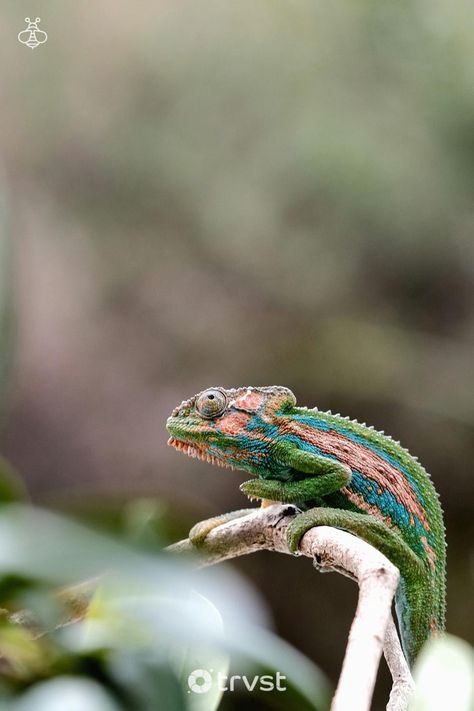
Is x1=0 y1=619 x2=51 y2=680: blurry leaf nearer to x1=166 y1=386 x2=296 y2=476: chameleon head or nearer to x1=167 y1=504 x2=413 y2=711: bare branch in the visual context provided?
x1=167 y1=504 x2=413 y2=711: bare branch

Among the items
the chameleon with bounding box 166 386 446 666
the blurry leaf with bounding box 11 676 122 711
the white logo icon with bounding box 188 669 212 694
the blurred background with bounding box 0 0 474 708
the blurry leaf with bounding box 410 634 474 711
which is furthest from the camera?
the blurred background with bounding box 0 0 474 708

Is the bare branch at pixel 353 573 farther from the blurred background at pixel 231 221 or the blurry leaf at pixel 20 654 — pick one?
the blurred background at pixel 231 221

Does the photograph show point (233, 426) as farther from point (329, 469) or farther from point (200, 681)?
point (200, 681)

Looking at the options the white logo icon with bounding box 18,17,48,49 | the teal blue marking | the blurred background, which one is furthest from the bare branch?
the white logo icon with bounding box 18,17,48,49

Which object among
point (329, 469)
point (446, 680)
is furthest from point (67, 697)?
point (329, 469)

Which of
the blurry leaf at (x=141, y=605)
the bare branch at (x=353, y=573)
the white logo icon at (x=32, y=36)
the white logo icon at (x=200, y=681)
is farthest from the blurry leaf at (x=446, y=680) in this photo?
the white logo icon at (x=32, y=36)

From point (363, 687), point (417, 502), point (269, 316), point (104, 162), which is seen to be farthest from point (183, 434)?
point (104, 162)
